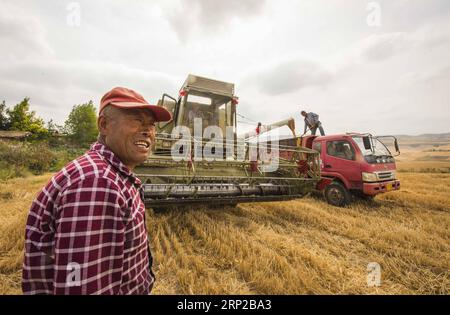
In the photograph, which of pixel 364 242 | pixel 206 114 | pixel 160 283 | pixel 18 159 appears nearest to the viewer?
pixel 160 283

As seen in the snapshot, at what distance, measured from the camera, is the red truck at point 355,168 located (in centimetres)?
572

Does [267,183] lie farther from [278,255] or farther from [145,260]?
[145,260]

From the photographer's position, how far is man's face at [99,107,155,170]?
1.10m

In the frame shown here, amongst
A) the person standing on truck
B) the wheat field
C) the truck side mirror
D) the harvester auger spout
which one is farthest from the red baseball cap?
the person standing on truck

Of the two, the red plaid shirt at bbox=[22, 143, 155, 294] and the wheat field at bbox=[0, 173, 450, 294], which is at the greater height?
the red plaid shirt at bbox=[22, 143, 155, 294]

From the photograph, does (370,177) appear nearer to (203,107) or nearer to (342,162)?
(342,162)

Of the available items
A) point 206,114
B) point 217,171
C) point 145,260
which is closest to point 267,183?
point 217,171

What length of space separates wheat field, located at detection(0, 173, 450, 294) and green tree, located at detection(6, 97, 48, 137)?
32527 mm

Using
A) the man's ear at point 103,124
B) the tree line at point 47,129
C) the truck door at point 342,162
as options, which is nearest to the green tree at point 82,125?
the tree line at point 47,129

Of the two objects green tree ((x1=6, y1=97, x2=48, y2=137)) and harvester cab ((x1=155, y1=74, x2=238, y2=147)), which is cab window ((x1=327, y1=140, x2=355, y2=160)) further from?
green tree ((x1=6, y1=97, x2=48, y2=137))

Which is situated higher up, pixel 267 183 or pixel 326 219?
pixel 267 183

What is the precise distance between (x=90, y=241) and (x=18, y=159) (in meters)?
17.6

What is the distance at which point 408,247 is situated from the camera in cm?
322

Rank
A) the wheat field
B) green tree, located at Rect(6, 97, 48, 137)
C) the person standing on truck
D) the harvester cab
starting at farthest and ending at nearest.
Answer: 1. green tree, located at Rect(6, 97, 48, 137)
2. the person standing on truck
3. the harvester cab
4. the wheat field
